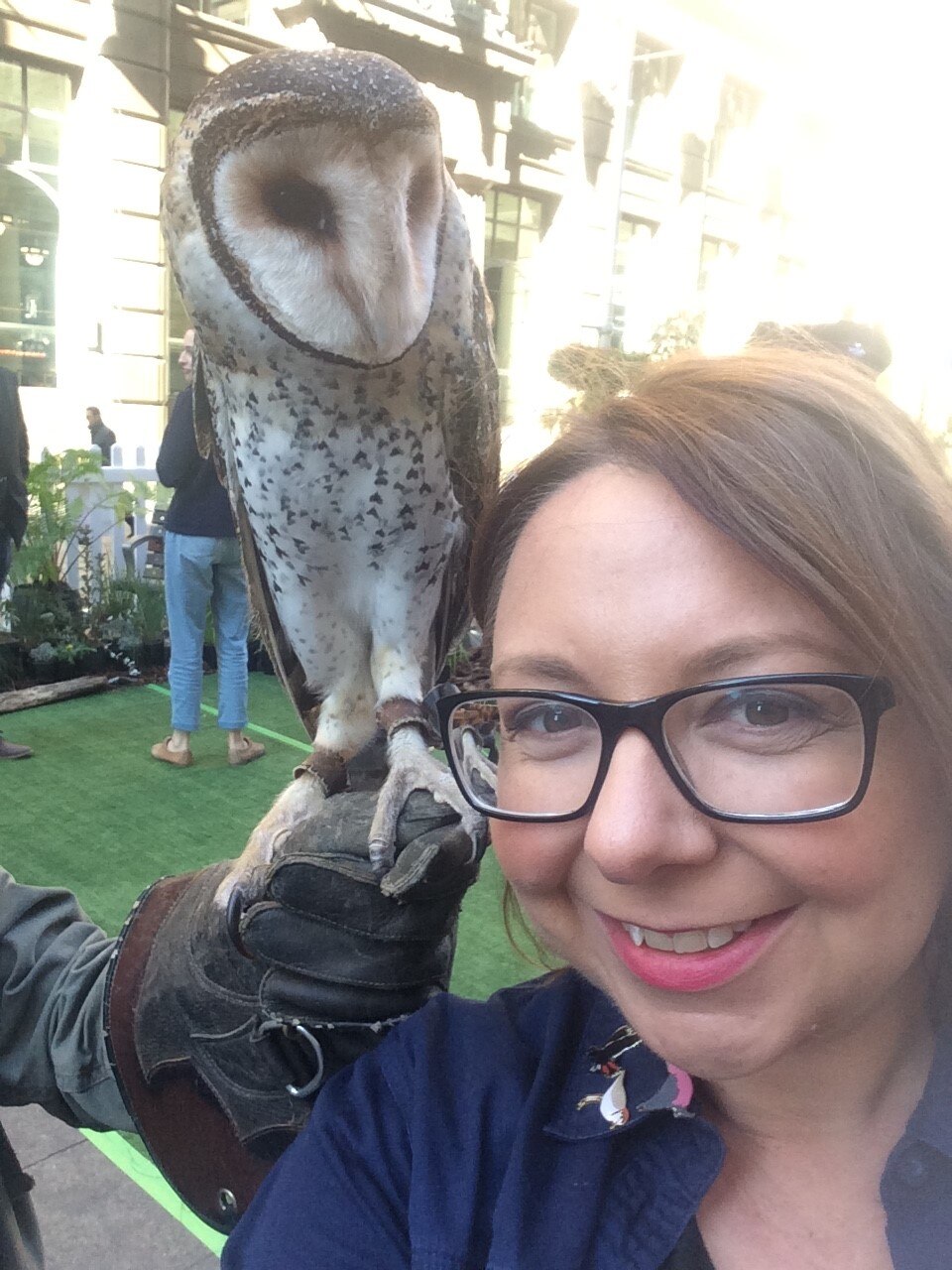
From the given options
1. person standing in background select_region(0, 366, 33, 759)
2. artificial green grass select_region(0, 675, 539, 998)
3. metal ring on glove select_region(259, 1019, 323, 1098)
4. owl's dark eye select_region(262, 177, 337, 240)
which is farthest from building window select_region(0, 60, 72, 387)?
metal ring on glove select_region(259, 1019, 323, 1098)

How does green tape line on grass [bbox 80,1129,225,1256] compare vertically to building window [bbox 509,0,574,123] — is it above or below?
below

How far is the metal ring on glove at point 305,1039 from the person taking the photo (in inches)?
35.3

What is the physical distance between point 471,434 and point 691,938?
763 millimetres

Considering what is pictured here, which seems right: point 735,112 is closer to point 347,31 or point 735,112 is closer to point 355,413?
point 347,31

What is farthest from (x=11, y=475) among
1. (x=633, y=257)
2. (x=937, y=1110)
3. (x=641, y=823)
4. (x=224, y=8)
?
(x=633, y=257)

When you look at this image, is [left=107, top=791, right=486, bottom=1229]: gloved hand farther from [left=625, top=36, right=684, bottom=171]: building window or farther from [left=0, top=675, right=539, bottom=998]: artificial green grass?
[left=625, top=36, right=684, bottom=171]: building window

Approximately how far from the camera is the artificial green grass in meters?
2.89

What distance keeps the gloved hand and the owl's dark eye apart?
612 millimetres

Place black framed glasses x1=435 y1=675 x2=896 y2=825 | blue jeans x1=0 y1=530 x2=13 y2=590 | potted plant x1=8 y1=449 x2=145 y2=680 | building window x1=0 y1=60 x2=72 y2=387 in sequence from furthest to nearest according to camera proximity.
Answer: building window x1=0 y1=60 x2=72 y2=387 → potted plant x1=8 y1=449 x2=145 y2=680 → blue jeans x1=0 y1=530 x2=13 y2=590 → black framed glasses x1=435 y1=675 x2=896 y2=825

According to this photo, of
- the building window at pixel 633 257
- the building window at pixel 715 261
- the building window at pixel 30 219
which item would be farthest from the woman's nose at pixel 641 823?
the building window at pixel 715 261

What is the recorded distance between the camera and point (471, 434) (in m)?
1.20

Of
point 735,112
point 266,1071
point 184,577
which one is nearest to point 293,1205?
point 266,1071

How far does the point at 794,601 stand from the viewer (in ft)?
1.96

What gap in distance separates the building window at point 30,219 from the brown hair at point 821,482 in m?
6.30
